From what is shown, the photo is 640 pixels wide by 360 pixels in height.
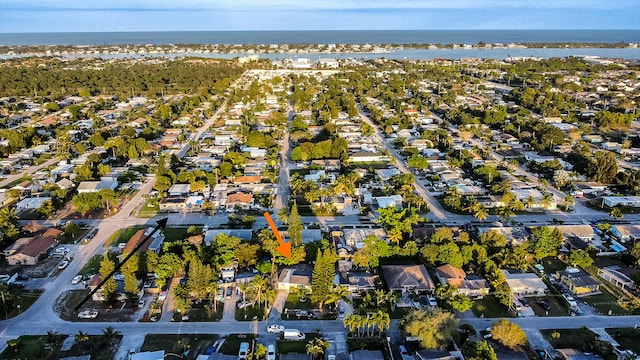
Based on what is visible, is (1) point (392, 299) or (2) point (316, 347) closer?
(2) point (316, 347)

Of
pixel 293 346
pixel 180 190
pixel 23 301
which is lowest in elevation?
pixel 293 346

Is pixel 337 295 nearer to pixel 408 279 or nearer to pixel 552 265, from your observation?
pixel 408 279

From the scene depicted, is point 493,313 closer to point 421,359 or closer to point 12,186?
point 421,359

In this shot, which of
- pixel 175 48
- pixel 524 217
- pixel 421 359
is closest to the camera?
pixel 421 359

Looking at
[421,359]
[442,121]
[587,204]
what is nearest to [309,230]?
[421,359]

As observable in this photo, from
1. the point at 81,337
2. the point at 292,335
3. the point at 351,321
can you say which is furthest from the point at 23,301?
the point at 351,321

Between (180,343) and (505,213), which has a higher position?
(505,213)
